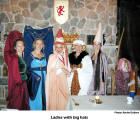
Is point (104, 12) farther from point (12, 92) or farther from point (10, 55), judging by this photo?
point (12, 92)

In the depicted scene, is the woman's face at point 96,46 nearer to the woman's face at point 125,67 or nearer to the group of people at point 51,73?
the group of people at point 51,73

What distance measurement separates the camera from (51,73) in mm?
2580

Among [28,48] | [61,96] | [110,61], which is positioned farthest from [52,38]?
[110,61]

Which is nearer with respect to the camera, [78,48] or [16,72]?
[16,72]

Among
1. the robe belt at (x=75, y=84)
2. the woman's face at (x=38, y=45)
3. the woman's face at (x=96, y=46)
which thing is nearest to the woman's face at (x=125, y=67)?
the woman's face at (x=96, y=46)

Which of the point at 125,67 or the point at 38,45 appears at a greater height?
the point at 38,45

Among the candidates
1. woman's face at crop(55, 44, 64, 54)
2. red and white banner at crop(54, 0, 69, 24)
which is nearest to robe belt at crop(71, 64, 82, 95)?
woman's face at crop(55, 44, 64, 54)

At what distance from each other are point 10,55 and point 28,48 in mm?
295

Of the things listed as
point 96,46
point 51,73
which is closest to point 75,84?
point 51,73

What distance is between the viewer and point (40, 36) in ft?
8.34

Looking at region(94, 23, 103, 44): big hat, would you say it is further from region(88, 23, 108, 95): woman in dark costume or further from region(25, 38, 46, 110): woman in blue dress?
region(25, 38, 46, 110): woman in blue dress

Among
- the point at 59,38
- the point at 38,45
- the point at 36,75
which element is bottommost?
the point at 36,75

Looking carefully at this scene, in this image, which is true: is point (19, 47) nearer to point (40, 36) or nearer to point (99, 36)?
point (40, 36)

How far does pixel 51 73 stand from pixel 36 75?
0.79 feet
